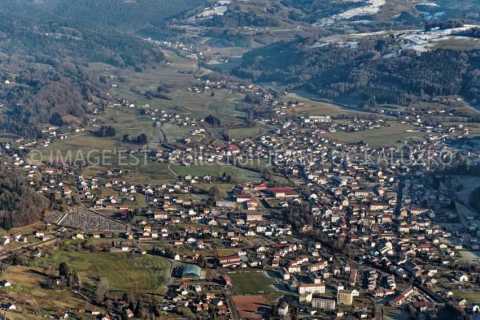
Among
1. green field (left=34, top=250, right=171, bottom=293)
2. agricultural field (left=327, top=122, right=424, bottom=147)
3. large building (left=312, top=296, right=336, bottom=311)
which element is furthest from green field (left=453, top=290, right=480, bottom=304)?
agricultural field (left=327, top=122, right=424, bottom=147)

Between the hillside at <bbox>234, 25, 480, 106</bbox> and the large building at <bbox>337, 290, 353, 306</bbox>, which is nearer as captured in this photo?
the large building at <bbox>337, 290, 353, 306</bbox>

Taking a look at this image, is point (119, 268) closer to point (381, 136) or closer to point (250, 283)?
point (250, 283)

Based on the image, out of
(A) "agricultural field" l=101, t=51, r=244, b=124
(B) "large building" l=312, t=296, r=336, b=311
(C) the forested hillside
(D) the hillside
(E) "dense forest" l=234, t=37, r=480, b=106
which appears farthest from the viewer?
(D) the hillside

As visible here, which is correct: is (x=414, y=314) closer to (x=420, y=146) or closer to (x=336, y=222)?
(x=336, y=222)

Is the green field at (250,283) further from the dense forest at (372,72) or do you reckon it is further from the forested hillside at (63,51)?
the dense forest at (372,72)

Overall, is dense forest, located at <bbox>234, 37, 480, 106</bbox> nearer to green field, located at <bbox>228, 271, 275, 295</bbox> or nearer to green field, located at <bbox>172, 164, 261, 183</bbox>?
green field, located at <bbox>172, 164, 261, 183</bbox>

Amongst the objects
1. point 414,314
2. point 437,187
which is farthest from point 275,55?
point 414,314

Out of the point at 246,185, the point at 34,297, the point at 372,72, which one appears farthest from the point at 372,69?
the point at 34,297
